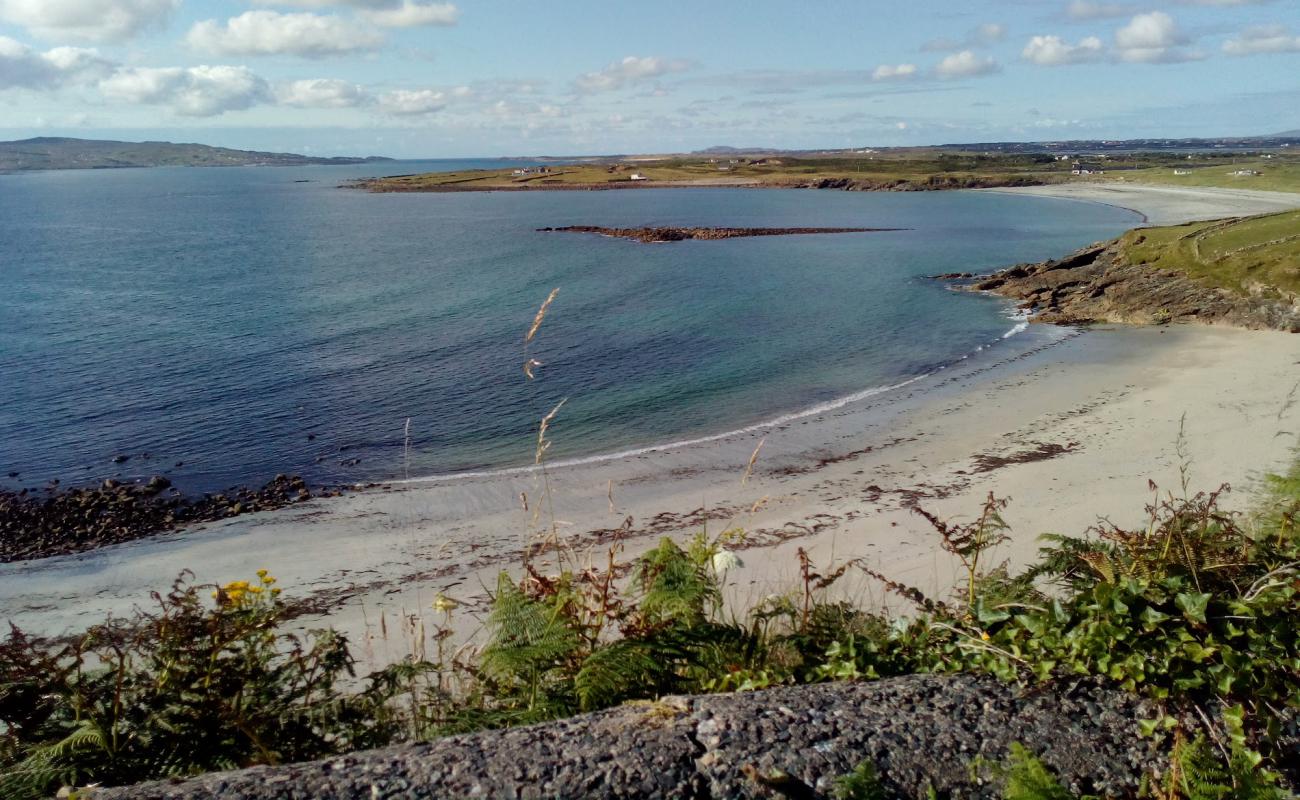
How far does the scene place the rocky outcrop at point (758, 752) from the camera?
122 inches

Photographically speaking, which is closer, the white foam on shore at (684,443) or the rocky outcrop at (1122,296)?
the white foam on shore at (684,443)

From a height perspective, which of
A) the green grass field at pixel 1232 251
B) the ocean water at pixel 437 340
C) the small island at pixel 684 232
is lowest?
the ocean water at pixel 437 340

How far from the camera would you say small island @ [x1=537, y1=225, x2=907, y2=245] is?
77.4 metres

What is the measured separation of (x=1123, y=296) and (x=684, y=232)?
45.4 m

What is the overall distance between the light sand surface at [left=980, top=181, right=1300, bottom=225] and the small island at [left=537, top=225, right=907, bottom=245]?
96.8ft

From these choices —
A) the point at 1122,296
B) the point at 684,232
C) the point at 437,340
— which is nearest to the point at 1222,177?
the point at 684,232

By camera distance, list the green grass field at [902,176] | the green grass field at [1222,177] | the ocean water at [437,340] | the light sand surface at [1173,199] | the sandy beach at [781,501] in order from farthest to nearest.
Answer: the green grass field at [902,176] → the green grass field at [1222,177] → the light sand surface at [1173,199] → the ocean water at [437,340] → the sandy beach at [781,501]

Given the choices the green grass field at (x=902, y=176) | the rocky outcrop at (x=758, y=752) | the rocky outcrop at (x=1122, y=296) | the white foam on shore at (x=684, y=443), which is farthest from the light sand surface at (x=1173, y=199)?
the rocky outcrop at (x=758, y=752)

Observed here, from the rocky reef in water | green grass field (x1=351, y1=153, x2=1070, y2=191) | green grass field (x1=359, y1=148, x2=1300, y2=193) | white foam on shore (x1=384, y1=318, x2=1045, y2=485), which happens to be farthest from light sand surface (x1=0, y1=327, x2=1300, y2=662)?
green grass field (x1=351, y1=153, x2=1070, y2=191)

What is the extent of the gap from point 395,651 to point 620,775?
8.38m

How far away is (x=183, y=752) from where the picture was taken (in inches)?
146

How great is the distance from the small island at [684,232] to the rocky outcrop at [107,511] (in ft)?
186

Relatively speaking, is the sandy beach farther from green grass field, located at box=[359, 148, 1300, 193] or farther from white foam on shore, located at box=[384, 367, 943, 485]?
green grass field, located at box=[359, 148, 1300, 193]

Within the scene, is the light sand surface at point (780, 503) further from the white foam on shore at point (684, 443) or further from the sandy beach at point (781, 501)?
the white foam on shore at point (684, 443)
